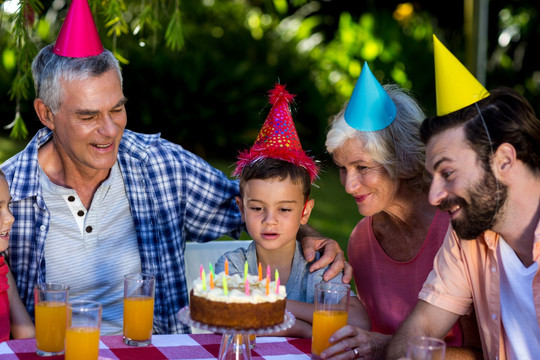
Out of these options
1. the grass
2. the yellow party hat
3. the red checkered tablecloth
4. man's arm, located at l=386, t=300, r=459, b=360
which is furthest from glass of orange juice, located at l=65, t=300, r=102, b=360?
the grass

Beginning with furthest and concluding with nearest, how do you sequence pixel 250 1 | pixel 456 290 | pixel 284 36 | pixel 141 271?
pixel 250 1, pixel 284 36, pixel 141 271, pixel 456 290

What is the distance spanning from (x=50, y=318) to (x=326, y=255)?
44.3 inches

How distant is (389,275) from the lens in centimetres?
340

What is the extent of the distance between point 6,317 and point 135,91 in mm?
8079

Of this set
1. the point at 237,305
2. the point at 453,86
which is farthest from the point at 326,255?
the point at 237,305

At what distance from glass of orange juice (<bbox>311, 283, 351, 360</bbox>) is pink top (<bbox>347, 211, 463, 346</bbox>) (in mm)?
905

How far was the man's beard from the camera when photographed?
2.45 metres

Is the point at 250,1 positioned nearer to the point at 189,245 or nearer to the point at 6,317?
the point at 189,245

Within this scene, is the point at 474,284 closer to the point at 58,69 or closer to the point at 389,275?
the point at 389,275

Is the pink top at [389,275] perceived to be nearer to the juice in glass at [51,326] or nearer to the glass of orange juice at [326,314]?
the glass of orange juice at [326,314]

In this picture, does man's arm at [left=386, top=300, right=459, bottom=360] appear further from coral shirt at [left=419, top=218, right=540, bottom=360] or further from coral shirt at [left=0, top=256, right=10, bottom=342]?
coral shirt at [left=0, top=256, right=10, bottom=342]

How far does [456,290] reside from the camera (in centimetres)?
265

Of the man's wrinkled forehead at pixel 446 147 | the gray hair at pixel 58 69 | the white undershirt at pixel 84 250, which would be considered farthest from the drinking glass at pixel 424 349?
the gray hair at pixel 58 69

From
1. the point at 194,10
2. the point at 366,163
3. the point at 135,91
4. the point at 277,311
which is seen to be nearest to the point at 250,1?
the point at 194,10
